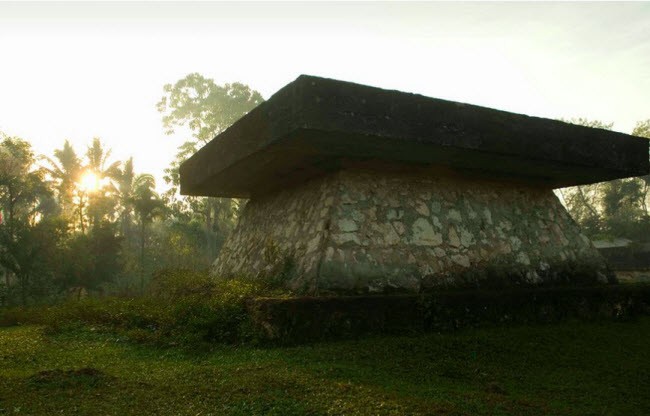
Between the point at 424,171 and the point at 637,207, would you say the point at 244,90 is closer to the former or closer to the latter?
the point at 424,171

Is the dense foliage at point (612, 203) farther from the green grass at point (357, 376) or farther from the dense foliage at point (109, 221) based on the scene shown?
the green grass at point (357, 376)

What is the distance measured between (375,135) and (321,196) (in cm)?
116

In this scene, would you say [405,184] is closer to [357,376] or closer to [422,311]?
[422,311]

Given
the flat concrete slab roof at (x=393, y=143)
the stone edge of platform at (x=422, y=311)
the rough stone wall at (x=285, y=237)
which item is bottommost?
the stone edge of platform at (x=422, y=311)

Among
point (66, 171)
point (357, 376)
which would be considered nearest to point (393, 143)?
point (357, 376)

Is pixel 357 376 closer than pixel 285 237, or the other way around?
pixel 357 376

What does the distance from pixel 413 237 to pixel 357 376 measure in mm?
2273

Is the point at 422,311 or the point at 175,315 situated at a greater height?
the point at 422,311

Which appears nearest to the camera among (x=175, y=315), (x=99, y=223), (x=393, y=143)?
(x=393, y=143)

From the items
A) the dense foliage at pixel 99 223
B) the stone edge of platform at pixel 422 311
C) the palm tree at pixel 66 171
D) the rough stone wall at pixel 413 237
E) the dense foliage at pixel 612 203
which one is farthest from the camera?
the dense foliage at pixel 612 203

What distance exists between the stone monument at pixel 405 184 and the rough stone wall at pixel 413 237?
0.6 inches

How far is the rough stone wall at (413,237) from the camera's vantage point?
16.0 ft

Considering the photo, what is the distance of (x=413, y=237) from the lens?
5254 mm

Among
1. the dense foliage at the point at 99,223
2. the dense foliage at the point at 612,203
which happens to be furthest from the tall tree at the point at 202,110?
the dense foliage at the point at 612,203
